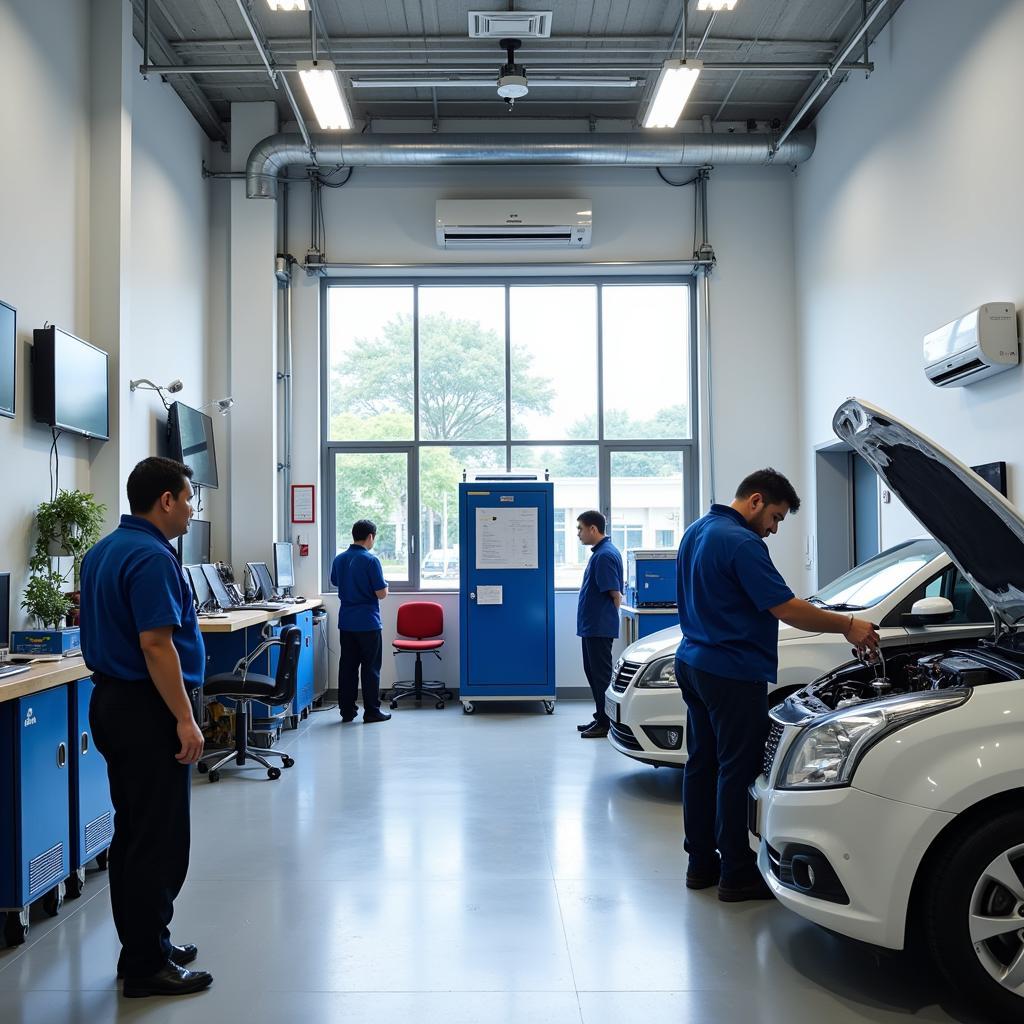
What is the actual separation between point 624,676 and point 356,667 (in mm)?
3078

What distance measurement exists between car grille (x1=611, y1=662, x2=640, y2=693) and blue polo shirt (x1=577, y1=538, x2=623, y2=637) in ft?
5.50

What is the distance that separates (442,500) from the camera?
29.2ft

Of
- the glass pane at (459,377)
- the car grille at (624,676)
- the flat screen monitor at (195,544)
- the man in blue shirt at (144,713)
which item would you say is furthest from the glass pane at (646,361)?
the man in blue shirt at (144,713)

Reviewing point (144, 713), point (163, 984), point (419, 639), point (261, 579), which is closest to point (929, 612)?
point (144, 713)

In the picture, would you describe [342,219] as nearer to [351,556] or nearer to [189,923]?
[351,556]

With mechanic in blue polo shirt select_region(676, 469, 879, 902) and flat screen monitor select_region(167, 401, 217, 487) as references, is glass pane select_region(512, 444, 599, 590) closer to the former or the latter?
flat screen monitor select_region(167, 401, 217, 487)

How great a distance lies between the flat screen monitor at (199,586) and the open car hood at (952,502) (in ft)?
15.8

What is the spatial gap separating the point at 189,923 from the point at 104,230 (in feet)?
13.8

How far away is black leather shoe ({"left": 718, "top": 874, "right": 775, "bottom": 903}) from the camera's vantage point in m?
3.43

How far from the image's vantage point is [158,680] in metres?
2.63

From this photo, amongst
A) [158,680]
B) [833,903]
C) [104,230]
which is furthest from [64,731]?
[104,230]

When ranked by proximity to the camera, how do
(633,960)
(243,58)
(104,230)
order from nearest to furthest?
1. (633,960)
2. (104,230)
3. (243,58)

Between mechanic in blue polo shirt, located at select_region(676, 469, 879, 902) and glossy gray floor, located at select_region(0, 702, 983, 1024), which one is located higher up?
mechanic in blue polo shirt, located at select_region(676, 469, 879, 902)

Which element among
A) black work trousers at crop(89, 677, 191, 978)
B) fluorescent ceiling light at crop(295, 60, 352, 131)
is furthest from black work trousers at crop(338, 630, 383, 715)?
black work trousers at crop(89, 677, 191, 978)
